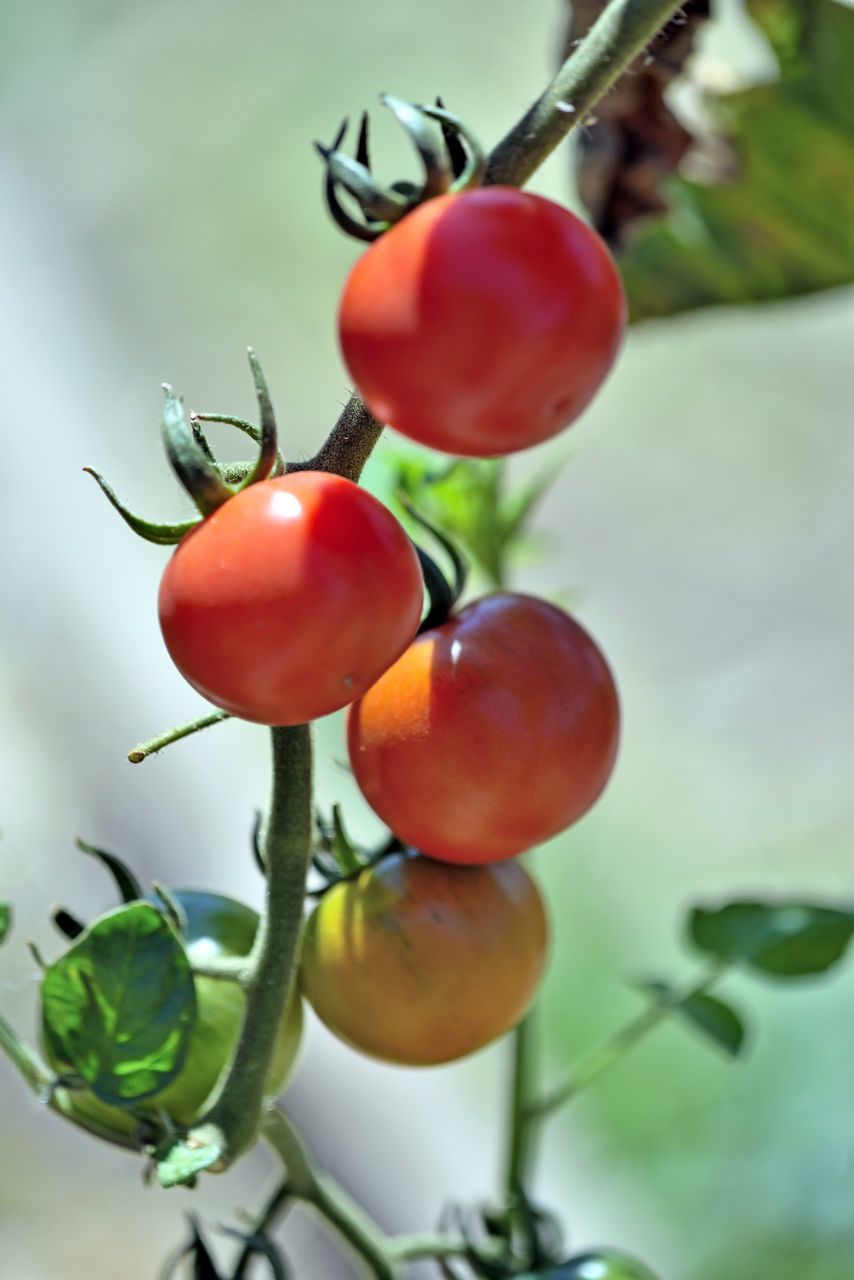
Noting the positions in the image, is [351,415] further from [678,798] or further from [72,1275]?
[678,798]

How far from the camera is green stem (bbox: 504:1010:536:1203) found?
0.53m

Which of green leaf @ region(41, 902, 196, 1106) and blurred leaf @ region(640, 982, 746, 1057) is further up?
green leaf @ region(41, 902, 196, 1106)

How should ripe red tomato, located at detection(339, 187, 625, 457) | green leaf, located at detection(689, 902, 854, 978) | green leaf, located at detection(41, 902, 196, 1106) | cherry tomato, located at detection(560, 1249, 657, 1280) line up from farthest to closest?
green leaf, located at detection(689, 902, 854, 978), cherry tomato, located at detection(560, 1249, 657, 1280), green leaf, located at detection(41, 902, 196, 1106), ripe red tomato, located at detection(339, 187, 625, 457)

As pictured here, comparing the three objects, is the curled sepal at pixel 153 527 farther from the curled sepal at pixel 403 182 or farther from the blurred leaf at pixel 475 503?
the blurred leaf at pixel 475 503

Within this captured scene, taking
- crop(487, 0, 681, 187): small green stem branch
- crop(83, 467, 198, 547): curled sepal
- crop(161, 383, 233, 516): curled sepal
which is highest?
crop(487, 0, 681, 187): small green stem branch

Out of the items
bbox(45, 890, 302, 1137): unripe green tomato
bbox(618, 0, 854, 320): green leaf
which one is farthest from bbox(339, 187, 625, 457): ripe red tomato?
bbox(618, 0, 854, 320): green leaf

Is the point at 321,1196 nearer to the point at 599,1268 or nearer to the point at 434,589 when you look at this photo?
the point at 599,1268

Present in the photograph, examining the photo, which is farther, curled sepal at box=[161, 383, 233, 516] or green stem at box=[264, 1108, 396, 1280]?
green stem at box=[264, 1108, 396, 1280]

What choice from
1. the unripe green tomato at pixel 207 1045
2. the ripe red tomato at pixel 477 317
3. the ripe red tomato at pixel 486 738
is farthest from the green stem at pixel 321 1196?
the ripe red tomato at pixel 477 317

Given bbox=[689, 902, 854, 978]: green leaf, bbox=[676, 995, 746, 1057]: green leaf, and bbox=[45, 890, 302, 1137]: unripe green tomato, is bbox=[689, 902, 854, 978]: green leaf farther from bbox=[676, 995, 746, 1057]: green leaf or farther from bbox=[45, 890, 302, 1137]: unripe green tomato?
bbox=[45, 890, 302, 1137]: unripe green tomato

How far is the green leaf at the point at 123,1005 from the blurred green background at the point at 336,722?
7cm

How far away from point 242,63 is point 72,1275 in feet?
2.71

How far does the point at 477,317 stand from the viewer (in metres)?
0.21

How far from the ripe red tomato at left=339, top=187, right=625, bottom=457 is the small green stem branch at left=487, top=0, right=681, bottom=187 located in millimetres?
28
